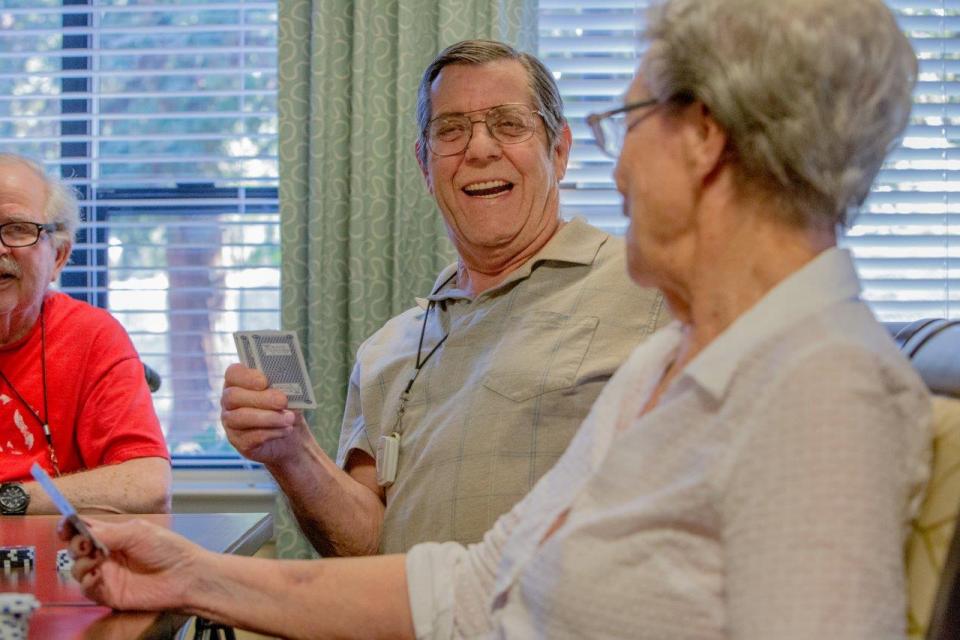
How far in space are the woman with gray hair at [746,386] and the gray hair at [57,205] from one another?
173 centimetres

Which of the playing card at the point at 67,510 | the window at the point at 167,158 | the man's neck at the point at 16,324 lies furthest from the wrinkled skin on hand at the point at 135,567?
the window at the point at 167,158

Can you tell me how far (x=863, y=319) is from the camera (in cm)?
94

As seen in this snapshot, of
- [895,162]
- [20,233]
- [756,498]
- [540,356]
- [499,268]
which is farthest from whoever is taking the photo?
[895,162]

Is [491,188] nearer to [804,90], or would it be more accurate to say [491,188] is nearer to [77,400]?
[77,400]

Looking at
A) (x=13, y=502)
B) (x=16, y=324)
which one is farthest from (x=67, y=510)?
(x=16, y=324)

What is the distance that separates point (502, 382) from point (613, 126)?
761mm

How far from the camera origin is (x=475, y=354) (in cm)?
196

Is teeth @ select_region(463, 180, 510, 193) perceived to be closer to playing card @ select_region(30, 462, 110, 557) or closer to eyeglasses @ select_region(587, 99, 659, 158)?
eyeglasses @ select_region(587, 99, 659, 158)

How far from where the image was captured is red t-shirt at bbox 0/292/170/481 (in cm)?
229

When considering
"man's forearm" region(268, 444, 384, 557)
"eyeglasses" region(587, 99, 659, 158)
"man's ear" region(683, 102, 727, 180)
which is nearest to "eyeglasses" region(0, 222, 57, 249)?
"man's forearm" region(268, 444, 384, 557)

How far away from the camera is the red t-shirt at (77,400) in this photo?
7.50 feet

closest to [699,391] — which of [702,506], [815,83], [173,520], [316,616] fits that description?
[702,506]

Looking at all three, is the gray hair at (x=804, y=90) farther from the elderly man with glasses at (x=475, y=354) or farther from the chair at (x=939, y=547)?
the elderly man with glasses at (x=475, y=354)

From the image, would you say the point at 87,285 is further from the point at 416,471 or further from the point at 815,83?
the point at 815,83
